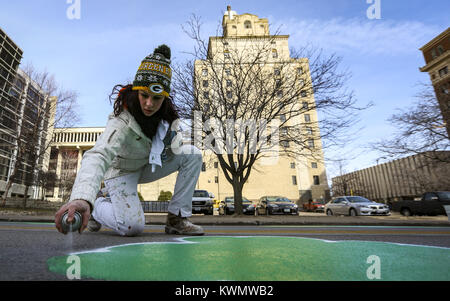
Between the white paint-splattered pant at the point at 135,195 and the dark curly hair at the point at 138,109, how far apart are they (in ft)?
2.36

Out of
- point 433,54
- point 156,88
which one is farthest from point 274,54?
point 433,54

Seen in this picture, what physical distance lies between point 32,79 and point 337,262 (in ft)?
75.7

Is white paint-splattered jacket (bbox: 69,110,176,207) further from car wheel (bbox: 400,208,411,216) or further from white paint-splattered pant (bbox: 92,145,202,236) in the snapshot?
car wheel (bbox: 400,208,411,216)

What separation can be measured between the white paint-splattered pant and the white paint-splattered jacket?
0.14 m

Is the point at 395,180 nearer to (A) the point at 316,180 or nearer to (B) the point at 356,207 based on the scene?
(A) the point at 316,180

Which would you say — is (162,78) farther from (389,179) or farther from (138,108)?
(389,179)

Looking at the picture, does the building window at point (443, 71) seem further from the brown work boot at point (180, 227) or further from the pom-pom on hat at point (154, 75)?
the pom-pom on hat at point (154, 75)

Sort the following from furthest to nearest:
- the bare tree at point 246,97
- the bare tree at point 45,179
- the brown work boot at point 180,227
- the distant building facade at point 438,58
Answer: the distant building facade at point 438,58 < the bare tree at point 45,179 < the bare tree at point 246,97 < the brown work boot at point 180,227

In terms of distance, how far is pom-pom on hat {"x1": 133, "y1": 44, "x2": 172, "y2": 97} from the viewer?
2.27 m

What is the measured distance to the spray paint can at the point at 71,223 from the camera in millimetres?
1166

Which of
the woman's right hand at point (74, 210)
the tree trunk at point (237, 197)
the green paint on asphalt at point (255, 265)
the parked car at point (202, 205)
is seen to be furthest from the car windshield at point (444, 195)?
the woman's right hand at point (74, 210)

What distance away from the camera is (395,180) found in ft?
110

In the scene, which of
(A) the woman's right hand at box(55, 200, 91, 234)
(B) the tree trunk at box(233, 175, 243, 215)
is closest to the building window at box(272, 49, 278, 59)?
(B) the tree trunk at box(233, 175, 243, 215)
